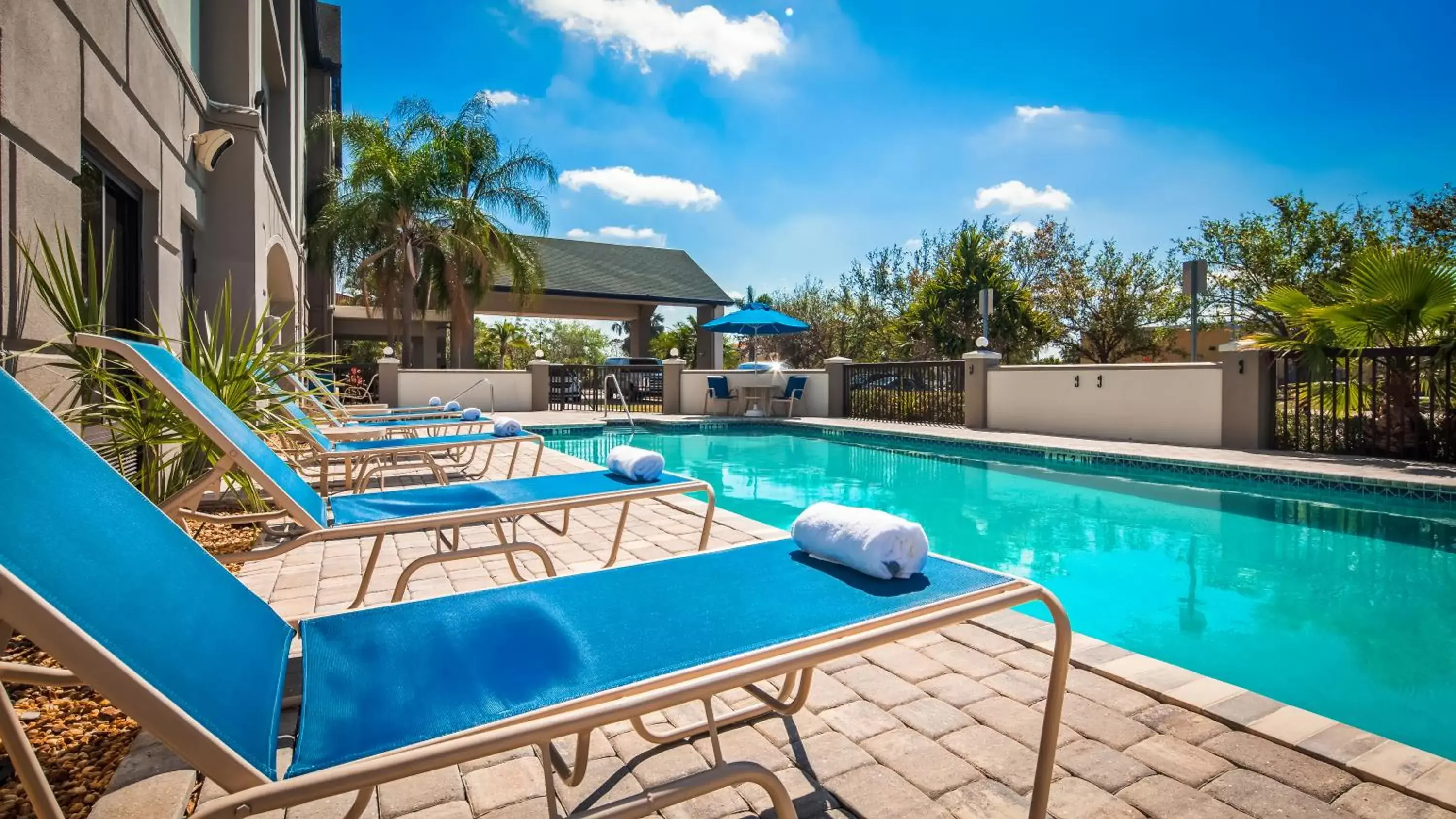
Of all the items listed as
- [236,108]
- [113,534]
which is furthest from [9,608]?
[236,108]

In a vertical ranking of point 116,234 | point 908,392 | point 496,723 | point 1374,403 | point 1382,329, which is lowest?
point 496,723

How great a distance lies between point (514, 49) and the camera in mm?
16078

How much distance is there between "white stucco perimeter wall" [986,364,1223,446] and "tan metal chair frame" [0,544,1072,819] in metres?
10.00

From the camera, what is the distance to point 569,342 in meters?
57.4

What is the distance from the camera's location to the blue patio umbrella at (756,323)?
54.9 ft

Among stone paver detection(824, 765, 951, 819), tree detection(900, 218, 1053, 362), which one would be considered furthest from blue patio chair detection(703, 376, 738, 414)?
stone paver detection(824, 765, 951, 819)

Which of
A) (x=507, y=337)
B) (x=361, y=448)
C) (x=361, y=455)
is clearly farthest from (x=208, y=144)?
(x=507, y=337)

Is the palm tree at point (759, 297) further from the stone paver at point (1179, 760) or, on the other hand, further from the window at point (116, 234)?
the stone paver at point (1179, 760)

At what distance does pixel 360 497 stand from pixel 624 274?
2220cm

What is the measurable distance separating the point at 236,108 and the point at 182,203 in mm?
1671

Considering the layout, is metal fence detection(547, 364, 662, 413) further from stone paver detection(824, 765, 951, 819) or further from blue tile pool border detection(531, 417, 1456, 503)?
stone paver detection(824, 765, 951, 819)

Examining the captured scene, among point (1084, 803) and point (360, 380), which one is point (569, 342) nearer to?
point (360, 380)

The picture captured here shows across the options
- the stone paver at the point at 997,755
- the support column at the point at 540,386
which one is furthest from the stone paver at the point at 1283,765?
the support column at the point at 540,386

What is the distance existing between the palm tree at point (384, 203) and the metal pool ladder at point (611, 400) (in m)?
4.77
